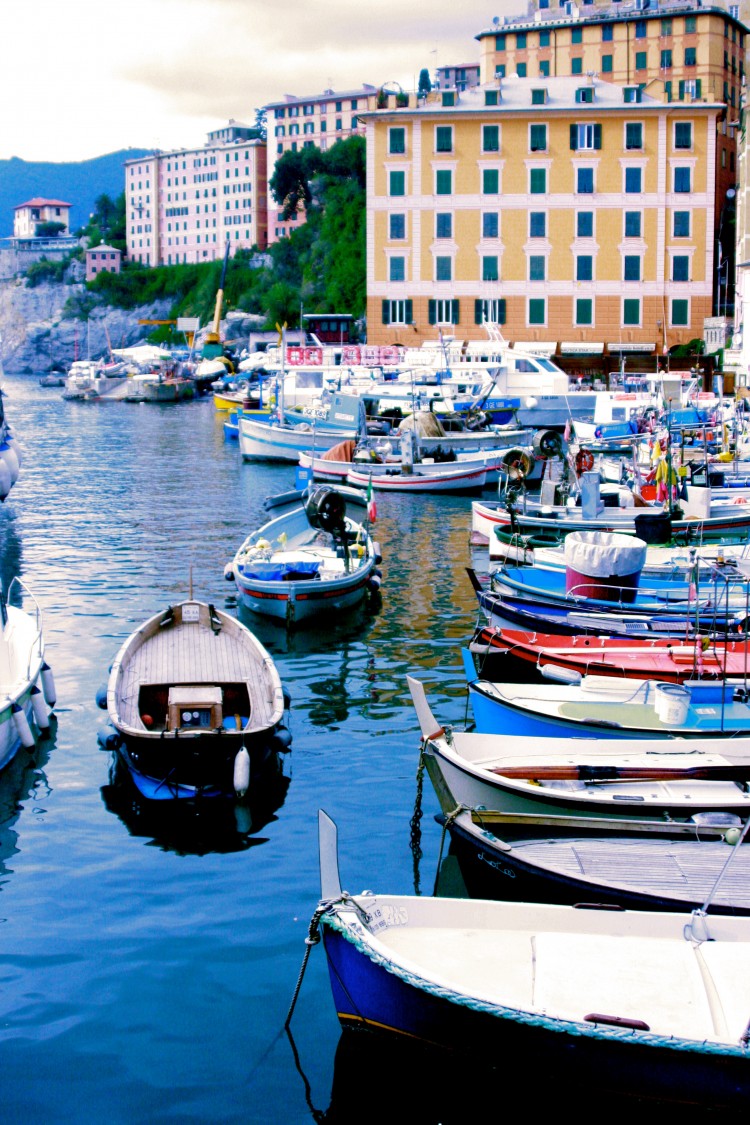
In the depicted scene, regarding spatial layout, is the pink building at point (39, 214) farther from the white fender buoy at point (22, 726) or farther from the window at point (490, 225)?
the white fender buoy at point (22, 726)

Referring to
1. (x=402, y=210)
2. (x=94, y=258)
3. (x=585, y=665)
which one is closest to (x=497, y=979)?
(x=585, y=665)

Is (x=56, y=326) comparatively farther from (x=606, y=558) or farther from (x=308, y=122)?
(x=606, y=558)

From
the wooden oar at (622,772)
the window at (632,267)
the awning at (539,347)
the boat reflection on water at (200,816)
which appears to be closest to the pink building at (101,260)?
the awning at (539,347)

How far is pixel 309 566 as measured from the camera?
2147 centimetres

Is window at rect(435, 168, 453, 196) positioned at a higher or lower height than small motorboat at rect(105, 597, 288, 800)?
higher

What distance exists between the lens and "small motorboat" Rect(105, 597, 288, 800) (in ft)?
41.4

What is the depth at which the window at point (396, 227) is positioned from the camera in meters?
59.4

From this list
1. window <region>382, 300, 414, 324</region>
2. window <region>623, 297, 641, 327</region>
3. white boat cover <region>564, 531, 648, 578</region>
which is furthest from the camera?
window <region>382, 300, 414, 324</region>

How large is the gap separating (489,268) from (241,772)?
49.7 m

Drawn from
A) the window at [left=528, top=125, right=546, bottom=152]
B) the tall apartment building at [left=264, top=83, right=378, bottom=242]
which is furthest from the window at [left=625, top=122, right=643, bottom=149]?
the tall apartment building at [left=264, top=83, right=378, bottom=242]

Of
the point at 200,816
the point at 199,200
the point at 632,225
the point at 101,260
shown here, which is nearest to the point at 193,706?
the point at 200,816

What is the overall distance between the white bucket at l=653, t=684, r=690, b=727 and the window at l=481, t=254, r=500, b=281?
49007 millimetres

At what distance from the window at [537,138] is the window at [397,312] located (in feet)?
29.4

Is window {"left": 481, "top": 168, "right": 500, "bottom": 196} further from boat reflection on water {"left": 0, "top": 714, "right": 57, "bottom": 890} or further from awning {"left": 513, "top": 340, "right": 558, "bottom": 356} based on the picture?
boat reflection on water {"left": 0, "top": 714, "right": 57, "bottom": 890}
